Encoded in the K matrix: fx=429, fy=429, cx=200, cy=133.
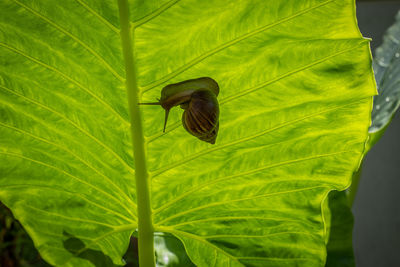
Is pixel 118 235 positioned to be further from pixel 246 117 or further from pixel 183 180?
pixel 246 117

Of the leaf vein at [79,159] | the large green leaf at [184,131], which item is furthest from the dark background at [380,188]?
the leaf vein at [79,159]

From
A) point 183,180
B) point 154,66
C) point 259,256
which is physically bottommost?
point 259,256

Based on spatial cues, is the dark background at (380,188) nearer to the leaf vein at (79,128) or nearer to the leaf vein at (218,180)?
the leaf vein at (218,180)

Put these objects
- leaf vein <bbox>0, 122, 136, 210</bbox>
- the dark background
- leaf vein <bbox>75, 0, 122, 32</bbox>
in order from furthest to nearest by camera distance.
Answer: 1. the dark background
2. leaf vein <bbox>0, 122, 136, 210</bbox>
3. leaf vein <bbox>75, 0, 122, 32</bbox>

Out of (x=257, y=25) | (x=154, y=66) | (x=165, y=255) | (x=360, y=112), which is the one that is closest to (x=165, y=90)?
(x=154, y=66)

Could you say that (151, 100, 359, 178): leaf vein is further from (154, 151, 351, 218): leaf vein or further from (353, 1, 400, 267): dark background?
(353, 1, 400, 267): dark background

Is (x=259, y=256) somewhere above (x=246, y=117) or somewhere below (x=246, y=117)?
below

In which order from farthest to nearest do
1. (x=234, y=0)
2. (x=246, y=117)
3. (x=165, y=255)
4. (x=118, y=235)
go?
(x=165, y=255)
(x=118, y=235)
(x=246, y=117)
(x=234, y=0)

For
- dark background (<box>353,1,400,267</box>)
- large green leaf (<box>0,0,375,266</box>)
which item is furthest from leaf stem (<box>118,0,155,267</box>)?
dark background (<box>353,1,400,267</box>)

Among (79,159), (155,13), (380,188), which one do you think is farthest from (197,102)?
(380,188)
